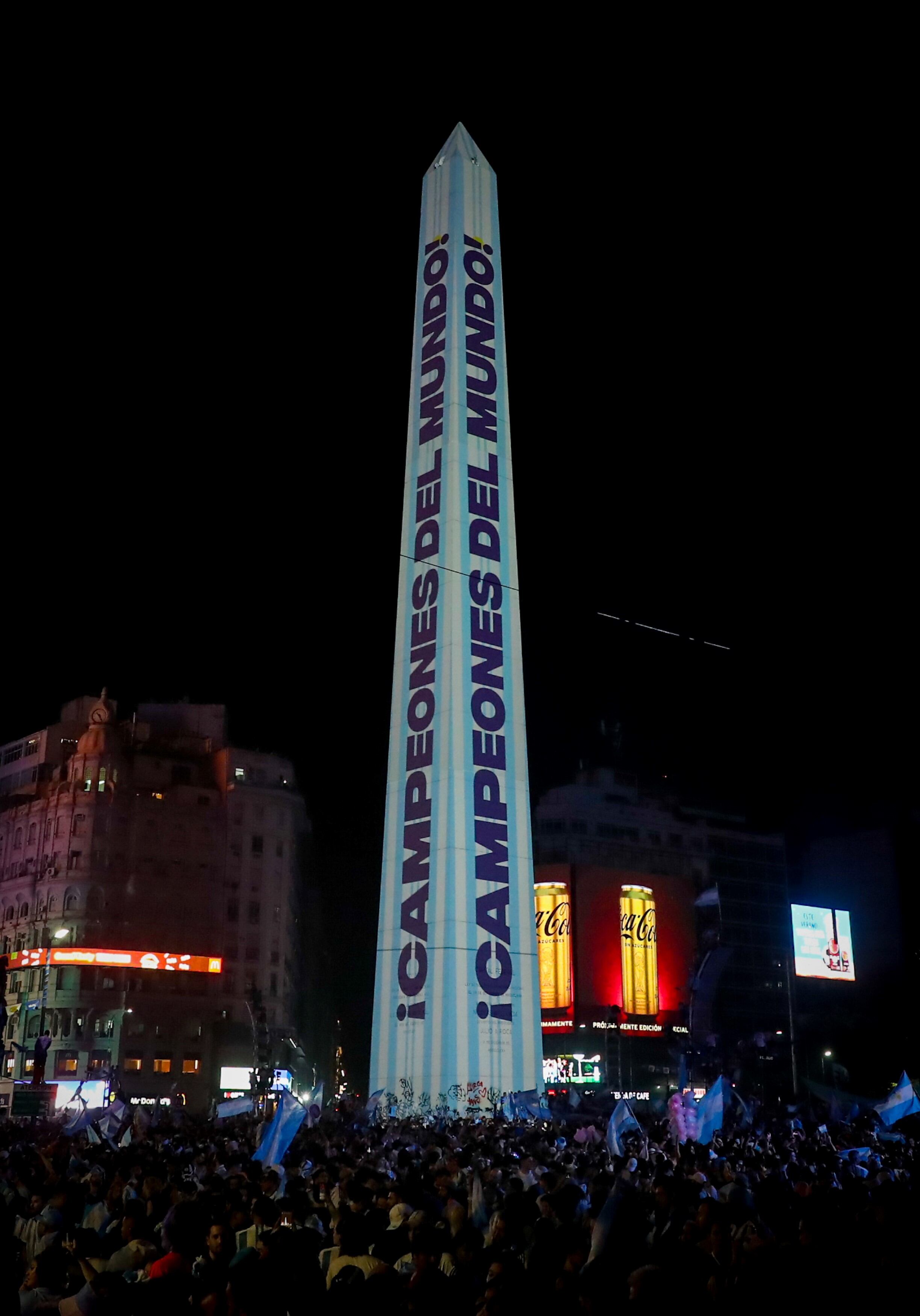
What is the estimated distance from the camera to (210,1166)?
1752cm

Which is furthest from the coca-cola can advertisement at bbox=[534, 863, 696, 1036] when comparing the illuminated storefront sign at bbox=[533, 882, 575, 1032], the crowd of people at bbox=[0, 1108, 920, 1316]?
the crowd of people at bbox=[0, 1108, 920, 1316]

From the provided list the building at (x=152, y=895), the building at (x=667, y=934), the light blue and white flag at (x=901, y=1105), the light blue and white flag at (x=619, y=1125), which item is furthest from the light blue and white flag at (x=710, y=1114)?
the building at (x=667, y=934)

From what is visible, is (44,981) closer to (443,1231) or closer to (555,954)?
(555,954)

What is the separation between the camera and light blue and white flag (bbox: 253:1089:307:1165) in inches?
724

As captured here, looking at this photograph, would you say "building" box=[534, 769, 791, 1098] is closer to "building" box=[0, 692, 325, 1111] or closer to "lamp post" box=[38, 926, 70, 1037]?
"building" box=[0, 692, 325, 1111]

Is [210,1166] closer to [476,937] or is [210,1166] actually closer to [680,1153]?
[680,1153]

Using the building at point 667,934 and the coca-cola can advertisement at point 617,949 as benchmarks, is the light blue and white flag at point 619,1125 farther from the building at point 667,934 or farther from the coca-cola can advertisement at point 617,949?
the coca-cola can advertisement at point 617,949

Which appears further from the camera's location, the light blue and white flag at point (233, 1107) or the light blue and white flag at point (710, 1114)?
the light blue and white flag at point (233, 1107)

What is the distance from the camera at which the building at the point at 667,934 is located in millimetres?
106500

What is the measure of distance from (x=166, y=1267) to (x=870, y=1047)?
108m

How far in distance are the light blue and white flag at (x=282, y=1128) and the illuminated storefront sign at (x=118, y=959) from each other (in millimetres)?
80284

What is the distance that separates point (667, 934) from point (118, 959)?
47.9 m

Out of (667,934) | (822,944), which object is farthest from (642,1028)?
(822,944)

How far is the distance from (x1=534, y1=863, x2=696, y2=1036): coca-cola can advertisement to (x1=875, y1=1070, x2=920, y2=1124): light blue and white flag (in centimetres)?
7851
